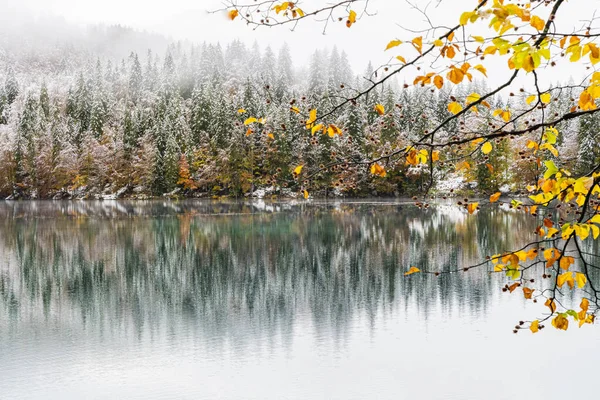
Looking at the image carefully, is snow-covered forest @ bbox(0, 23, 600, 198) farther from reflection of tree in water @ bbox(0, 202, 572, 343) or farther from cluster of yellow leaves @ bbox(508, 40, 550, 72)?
cluster of yellow leaves @ bbox(508, 40, 550, 72)

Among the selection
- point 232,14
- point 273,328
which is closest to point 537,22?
point 232,14

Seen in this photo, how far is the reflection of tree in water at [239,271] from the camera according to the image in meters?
16.5

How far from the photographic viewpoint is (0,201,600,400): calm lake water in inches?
452

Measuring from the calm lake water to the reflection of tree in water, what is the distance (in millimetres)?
96

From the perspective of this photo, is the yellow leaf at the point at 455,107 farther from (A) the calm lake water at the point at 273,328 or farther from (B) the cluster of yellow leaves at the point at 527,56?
(A) the calm lake water at the point at 273,328

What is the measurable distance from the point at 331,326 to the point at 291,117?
52.0 m

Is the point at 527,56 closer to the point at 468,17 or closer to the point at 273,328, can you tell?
the point at 468,17

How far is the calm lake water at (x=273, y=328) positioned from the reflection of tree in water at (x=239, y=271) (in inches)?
3.8

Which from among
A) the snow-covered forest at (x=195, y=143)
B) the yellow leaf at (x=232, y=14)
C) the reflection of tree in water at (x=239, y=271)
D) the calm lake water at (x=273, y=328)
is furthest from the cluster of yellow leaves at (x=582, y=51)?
the snow-covered forest at (x=195, y=143)

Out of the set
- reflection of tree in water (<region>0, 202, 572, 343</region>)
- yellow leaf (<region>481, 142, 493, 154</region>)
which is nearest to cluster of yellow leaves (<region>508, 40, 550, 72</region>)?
yellow leaf (<region>481, 142, 493, 154</region>)

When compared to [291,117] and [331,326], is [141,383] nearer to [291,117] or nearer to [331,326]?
[331,326]

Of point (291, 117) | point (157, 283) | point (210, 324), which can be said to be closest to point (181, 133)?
point (291, 117)

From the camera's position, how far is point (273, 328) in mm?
15070

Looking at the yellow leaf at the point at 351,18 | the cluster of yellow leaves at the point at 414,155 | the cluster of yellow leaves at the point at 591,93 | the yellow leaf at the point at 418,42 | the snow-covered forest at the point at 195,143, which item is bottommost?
the cluster of yellow leaves at the point at 414,155
